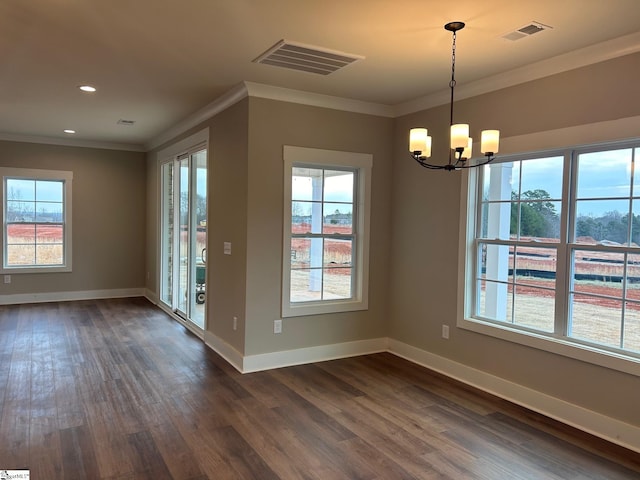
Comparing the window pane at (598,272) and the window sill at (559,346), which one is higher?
the window pane at (598,272)

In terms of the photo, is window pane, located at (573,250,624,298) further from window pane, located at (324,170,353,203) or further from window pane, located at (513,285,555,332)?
window pane, located at (324,170,353,203)

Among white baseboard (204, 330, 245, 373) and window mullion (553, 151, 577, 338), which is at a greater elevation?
window mullion (553, 151, 577, 338)

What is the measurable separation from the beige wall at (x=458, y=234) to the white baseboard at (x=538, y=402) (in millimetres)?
51

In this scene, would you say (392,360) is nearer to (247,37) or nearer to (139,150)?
(247,37)

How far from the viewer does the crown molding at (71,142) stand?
722 cm

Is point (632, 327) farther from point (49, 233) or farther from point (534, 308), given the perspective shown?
point (49, 233)

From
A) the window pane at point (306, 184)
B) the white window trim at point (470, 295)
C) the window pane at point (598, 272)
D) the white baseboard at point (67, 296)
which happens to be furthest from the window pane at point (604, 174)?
the white baseboard at point (67, 296)

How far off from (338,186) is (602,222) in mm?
2434

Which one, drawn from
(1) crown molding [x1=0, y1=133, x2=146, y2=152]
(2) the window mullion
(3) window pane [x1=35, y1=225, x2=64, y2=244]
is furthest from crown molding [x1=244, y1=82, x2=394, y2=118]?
(3) window pane [x1=35, y1=225, x2=64, y2=244]

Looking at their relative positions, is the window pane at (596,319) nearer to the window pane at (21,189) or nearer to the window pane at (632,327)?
the window pane at (632,327)

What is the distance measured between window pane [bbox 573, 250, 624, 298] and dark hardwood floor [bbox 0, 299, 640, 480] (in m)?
1.00

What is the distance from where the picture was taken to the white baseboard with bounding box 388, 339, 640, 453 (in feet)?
9.98

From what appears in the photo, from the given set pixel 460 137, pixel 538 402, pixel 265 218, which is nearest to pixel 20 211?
pixel 265 218

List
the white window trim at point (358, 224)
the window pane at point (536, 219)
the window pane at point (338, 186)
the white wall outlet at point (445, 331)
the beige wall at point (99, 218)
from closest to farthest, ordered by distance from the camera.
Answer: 1. the window pane at point (536, 219)
2. the white wall outlet at point (445, 331)
3. the white window trim at point (358, 224)
4. the window pane at point (338, 186)
5. the beige wall at point (99, 218)
